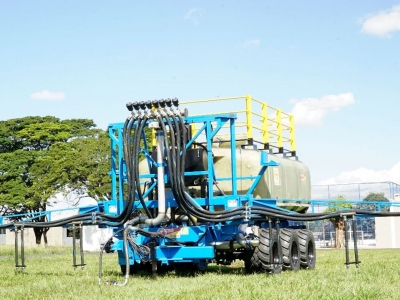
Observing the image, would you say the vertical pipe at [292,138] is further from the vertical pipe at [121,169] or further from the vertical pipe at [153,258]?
the vertical pipe at [153,258]

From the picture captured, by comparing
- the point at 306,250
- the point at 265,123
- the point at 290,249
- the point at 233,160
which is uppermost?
the point at 265,123

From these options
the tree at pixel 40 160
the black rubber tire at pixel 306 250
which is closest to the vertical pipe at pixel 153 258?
the black rubber tire at pixel 306 250

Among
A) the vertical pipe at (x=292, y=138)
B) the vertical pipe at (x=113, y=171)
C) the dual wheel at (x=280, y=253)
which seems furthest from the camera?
the vertical pipe at (x=292, y=138)

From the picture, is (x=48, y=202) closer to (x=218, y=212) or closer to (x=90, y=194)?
(x=90, y=194)

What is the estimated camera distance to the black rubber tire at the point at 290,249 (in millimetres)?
16344

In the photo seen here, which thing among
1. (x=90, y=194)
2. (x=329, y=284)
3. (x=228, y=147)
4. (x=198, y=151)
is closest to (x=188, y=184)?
(x=198, y=151)

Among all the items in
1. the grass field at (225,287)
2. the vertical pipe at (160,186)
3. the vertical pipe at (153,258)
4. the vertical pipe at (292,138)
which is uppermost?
the vertical pipe at (292,138)

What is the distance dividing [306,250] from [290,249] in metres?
1.38

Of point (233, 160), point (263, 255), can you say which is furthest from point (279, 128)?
point (263, 255)

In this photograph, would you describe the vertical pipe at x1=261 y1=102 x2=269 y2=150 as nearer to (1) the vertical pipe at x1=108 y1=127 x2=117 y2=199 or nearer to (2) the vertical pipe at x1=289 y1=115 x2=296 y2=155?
(2) the vertical pipe at x1=289 y1=115 x2=296 y2=155

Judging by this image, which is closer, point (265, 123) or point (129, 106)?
point (129, 106)

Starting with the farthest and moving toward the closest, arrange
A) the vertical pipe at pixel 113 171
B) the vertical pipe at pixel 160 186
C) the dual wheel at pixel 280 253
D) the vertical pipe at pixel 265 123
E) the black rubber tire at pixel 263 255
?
the vertical pipe at pixel 265 123 < the vertical pipe at pixel 113 171 < the black rubber tire at pixel 263 255 < the vertical pipe at pixel 160 186 < the dual wheel at pixel 280 253

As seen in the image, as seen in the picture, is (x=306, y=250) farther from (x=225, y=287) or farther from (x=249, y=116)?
(x=225, y=287)

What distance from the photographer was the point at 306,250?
17.7 meters
